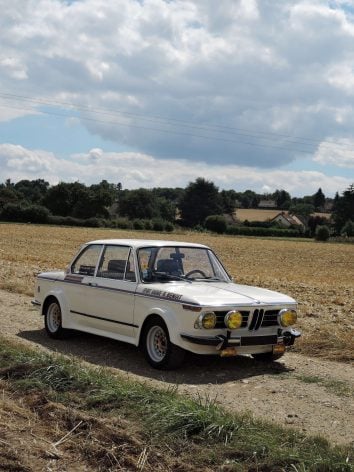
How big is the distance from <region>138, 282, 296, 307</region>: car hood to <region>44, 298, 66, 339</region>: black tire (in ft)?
7.28

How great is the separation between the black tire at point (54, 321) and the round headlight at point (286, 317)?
3.46 metres

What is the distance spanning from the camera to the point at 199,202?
12362 centimetres

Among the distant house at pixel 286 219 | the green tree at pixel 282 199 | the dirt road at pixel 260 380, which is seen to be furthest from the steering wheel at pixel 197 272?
the green tree at pixel 282 199

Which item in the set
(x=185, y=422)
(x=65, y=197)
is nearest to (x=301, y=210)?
(x=65, y=197)

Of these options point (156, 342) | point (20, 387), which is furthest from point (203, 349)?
point (20, 387)

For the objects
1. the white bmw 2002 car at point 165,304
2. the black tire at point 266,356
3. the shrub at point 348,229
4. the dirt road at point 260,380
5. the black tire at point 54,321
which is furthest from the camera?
the shrub at point 348,229

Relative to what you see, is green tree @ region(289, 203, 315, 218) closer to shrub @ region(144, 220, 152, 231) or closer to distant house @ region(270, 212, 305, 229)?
distant house @ region(270, 212, 305, 229)

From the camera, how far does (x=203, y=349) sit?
738 centimetres

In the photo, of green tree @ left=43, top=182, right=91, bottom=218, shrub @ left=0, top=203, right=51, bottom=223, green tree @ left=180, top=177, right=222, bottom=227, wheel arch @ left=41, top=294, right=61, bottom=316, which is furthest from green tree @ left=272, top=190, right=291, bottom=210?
wheel arch @ left=41, top=294, right=61, bottom=316

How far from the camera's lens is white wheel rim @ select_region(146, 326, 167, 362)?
7742mm

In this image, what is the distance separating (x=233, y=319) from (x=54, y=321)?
351 centimetres

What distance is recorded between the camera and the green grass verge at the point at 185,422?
171 inches

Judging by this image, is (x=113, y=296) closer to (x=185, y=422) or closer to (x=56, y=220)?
(x=185, y=422)

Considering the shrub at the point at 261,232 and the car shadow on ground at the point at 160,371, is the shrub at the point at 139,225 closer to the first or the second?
the shrub at the point at 261,232
